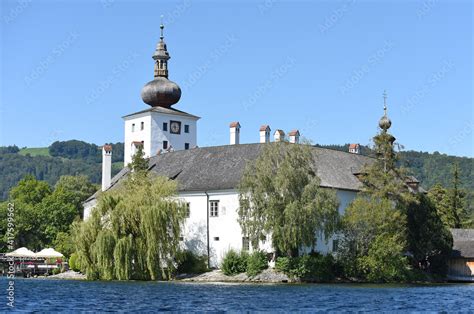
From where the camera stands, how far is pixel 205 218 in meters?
54.2

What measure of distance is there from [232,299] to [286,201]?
14.5 metres

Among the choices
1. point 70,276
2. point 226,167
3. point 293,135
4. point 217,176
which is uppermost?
point 293,135

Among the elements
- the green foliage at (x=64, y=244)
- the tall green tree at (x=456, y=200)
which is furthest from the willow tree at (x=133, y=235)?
the tall green tree at (x=456, y=200)

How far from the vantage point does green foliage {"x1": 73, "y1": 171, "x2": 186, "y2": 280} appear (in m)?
47.0

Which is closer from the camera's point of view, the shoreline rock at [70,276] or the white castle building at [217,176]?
the white castle building at [217,176]

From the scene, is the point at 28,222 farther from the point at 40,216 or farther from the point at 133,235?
the point at 133,235

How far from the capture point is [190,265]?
5216 centimetres

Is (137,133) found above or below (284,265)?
above

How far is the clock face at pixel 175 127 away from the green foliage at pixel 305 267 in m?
25.7

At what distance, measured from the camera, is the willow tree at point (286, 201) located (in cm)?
4634

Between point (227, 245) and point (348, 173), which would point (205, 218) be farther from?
point (348, 173)

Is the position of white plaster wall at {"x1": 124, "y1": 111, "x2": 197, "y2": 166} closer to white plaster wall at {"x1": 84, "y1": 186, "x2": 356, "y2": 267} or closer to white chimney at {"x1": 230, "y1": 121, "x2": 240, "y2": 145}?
white chimney at {"x1": 230, "y1": 121, "x2": 240, "y2": 145}

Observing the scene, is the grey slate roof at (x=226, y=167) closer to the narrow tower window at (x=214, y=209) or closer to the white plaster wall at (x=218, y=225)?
the white plaster wall at (x=218, y=225)

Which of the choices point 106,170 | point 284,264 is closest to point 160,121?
point 106,170
